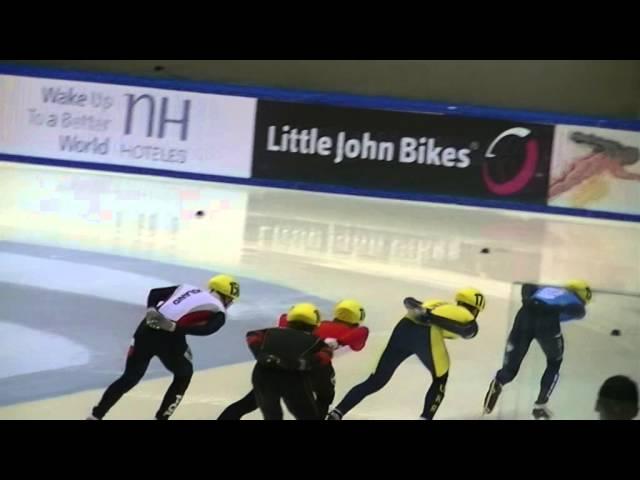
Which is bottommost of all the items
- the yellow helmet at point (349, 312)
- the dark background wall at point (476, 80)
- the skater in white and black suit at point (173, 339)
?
the skater in white and black suit at point (173, 339)

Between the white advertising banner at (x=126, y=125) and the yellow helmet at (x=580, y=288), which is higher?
the white advertising banner at (x=126, y=125)

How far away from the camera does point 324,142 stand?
8.57ft

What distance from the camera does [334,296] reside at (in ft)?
8.68

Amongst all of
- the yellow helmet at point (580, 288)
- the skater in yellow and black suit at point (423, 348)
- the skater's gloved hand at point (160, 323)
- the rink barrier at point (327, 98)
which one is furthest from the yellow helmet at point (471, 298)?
the skater's gloved hand at point (160, 323)

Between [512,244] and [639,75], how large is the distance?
60 centimetres

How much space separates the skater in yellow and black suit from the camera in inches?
104

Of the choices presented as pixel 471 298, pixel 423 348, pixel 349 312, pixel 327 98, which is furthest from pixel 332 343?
pixel 327 98

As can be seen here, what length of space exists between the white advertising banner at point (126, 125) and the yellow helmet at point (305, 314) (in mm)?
407

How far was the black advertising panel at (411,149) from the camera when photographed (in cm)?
260

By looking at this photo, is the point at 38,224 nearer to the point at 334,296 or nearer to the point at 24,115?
the point at 24,115

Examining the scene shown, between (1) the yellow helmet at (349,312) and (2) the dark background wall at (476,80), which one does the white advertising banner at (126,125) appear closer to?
(2) the dark background wall at (476,80)

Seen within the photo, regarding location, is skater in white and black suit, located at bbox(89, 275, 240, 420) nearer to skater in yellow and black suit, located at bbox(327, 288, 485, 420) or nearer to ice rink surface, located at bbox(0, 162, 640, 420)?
ice rink surface, located at bbox(0, 162, 640, 420)

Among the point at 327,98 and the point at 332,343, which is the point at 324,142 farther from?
the point at 332,343

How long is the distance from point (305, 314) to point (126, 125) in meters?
0.75
